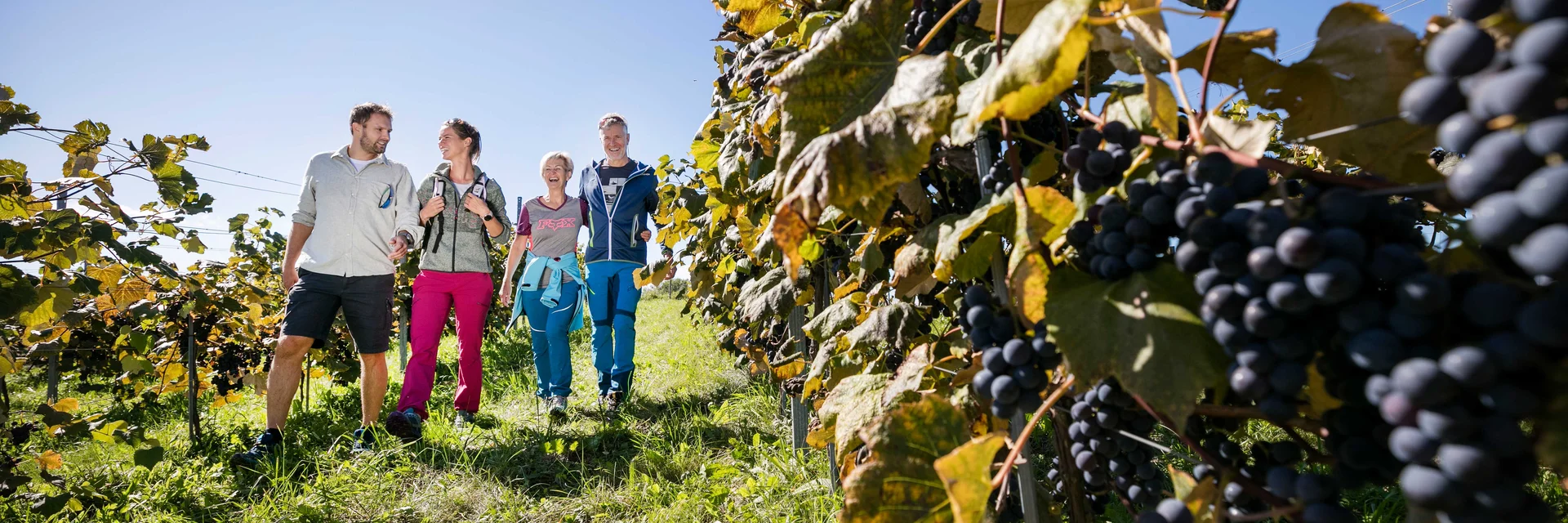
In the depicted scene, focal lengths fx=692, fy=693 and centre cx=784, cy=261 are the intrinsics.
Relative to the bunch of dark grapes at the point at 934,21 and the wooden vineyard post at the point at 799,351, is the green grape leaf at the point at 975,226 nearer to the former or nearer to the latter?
the bunch of dark grapes at the point at 934,21

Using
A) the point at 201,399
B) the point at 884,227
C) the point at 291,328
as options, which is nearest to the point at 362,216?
the point at 291,328

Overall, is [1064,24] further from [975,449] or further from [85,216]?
[85,216]

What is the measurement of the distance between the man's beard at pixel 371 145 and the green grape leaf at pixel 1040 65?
4.17 metres

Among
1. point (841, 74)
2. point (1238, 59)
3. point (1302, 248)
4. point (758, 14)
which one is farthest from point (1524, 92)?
point (758, 14)

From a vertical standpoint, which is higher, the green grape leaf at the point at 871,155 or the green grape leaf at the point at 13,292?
the green grape leaf at the point at 871,155

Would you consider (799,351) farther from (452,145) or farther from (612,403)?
(452,145)

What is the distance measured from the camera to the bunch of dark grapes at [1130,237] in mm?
654

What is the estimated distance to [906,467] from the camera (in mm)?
823

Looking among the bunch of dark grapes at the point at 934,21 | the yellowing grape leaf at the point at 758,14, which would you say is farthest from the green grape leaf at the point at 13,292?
the bunch of dark grapes at the point at 934,21

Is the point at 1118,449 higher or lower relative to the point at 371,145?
lower

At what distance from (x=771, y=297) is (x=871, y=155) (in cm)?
135

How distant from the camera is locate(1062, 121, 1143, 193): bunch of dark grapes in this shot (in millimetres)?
711

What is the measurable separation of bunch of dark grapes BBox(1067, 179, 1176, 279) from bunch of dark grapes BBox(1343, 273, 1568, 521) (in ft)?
0.63

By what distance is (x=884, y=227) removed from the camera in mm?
1359
